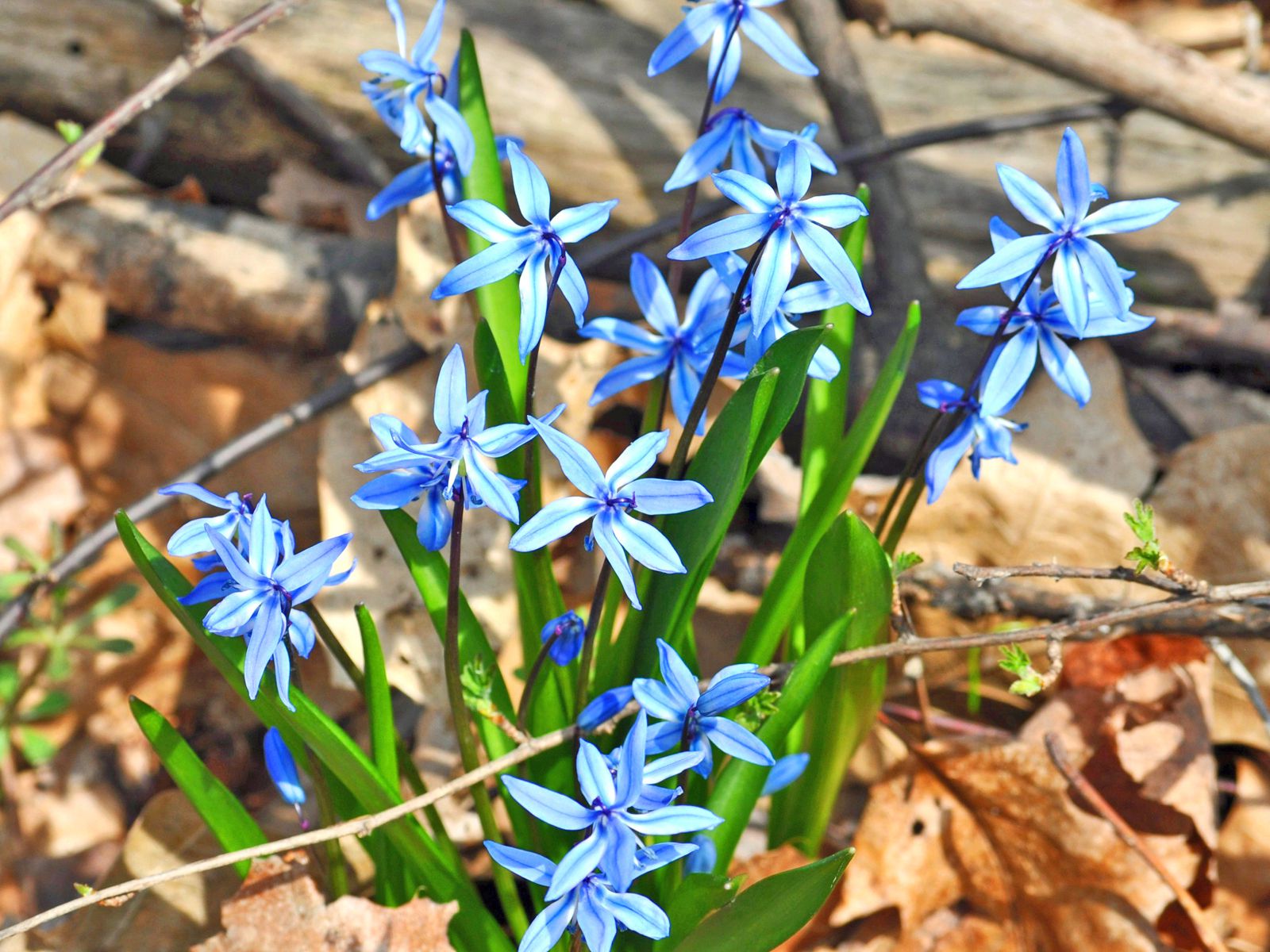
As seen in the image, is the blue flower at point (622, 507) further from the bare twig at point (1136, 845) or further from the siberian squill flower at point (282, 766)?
the bare twig at point (1136, 845)

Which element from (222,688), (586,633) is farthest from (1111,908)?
(222,688)

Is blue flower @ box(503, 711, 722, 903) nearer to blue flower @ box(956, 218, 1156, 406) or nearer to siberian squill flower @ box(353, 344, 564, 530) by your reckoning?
siberian squill flower @ box(353, 344, 564, 530)

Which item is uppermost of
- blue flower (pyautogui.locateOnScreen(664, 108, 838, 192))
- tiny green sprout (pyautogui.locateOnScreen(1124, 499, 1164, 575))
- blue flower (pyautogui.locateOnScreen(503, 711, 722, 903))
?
blue flower (pyautogui.locateOnScreen(664, 108, 838, 192))

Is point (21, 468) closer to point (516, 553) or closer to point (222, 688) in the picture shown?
point (222, 688)

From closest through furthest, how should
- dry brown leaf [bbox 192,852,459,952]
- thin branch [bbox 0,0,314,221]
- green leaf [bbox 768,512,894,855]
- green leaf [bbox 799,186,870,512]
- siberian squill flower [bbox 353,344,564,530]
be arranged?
siberian squill flower [bbox 353,344,564,530] < green leaf [bbox 768,512,894,855] < dry brown leaf [bbox 192,852,459,952] < green leaf [bbox 799,186,870,512] < thin branch [bbox 0,0,314,221]

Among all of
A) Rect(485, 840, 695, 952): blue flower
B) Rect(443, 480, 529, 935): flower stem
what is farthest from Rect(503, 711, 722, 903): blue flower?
Rect(443, 480, 529, 935): flower stem

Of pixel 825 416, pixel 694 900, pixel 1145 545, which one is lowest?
pixel 694 900

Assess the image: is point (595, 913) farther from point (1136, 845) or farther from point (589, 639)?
point (1136, 845)

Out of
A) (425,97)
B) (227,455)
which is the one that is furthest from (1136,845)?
(227,455)
